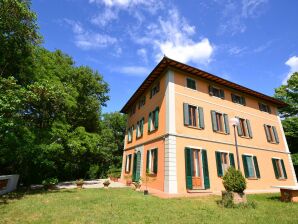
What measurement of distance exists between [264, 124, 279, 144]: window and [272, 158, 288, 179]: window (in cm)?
178

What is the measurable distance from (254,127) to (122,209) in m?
14.0

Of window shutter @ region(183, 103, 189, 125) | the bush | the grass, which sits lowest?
the grass

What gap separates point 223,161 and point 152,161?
→ 4997 mm

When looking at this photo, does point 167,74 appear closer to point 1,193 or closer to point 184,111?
point 184,111

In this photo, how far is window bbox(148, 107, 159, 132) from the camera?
13.4 meters

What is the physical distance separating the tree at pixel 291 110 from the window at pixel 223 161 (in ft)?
40.3

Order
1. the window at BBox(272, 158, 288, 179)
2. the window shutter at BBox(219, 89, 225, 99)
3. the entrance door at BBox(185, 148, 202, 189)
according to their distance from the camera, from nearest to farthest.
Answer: the entrance door at BBox(185, 148, 202, 189)
the window shutter at BBox(219, 89, 225, 99)
the window at BBox(272, 158, 288, 179)

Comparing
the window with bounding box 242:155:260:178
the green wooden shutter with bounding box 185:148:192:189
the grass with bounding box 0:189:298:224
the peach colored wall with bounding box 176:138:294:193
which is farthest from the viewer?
the window with bounding box 242:155:260:178

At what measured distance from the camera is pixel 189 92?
13.3m

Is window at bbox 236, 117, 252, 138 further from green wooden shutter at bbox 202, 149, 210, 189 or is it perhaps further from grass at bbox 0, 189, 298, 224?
grass at bbox 0, 189, 298, 224

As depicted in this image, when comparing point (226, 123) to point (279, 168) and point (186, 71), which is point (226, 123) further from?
point (279, 168)

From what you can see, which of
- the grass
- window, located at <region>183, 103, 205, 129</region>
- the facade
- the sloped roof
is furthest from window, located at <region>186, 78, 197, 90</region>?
the grass

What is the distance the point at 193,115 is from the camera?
13.0m

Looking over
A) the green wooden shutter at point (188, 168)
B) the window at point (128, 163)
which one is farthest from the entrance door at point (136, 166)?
the green wooden shutter at point (188, 168)
